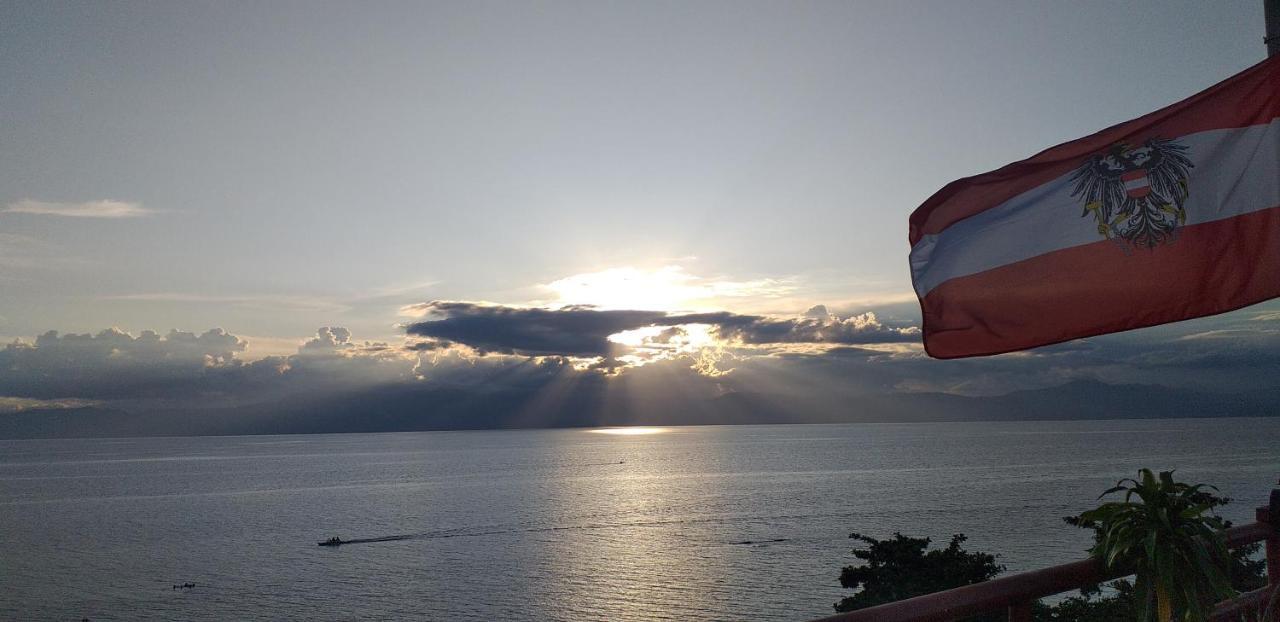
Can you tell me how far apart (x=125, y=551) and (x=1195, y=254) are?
110414 millimetres

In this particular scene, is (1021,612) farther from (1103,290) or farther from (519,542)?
(519,542)

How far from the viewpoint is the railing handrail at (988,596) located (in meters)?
4.22

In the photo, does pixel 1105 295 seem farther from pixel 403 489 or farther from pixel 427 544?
pixel 403 489

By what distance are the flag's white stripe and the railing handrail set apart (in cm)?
219

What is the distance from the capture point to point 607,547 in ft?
315

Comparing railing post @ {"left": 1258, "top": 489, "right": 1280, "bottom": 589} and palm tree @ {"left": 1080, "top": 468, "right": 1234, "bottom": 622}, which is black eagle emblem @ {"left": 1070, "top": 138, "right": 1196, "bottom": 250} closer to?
palm tree @ {"left": 1080, "top": 468, "right": 1234, "bottom": 622}

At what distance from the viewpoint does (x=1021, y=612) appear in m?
5.02

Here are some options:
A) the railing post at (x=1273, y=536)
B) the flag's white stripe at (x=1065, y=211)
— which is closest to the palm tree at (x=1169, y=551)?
the railing post at (x=1273, y=536)

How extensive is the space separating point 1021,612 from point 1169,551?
1.36 m

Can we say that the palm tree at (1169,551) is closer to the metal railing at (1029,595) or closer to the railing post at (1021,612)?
the metal railing at (1029,595)

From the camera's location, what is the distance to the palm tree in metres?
5.70

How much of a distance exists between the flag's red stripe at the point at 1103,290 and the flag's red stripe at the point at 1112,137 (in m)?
0.62

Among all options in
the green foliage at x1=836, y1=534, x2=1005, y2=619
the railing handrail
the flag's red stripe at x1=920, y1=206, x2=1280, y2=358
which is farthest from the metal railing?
the green foliage at x1=836, y1=534, x2=1005, y2=619

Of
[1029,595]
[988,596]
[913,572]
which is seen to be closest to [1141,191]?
[1029,595]
